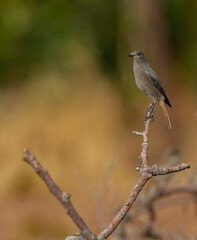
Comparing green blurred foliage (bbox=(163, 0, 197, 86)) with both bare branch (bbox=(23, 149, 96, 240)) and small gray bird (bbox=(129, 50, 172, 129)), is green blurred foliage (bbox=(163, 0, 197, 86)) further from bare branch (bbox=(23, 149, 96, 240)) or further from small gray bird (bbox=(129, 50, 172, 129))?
bare branch (bbox=(23, 149, 96, 240))

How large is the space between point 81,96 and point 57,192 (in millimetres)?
11269

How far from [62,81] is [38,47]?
109 cm

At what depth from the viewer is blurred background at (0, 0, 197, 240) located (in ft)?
39.2

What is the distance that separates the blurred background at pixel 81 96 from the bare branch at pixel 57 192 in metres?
8.59

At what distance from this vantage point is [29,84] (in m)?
13.1

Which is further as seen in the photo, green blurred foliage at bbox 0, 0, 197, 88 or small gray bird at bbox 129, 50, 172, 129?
green blurred foliage at bbox 0, 0, 197, 88

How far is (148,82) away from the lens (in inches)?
194

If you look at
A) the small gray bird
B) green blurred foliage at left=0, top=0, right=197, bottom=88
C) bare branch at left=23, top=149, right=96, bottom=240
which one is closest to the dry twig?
bare branch at left=23, top=149, right=96, bottom=240

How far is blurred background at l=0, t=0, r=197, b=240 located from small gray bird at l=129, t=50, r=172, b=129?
5406 millimetres

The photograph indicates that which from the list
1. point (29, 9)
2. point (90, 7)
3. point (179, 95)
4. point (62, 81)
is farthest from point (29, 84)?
point (179, 95)

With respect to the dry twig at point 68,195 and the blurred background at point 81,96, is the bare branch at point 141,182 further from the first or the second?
the blurred background at point 81,96

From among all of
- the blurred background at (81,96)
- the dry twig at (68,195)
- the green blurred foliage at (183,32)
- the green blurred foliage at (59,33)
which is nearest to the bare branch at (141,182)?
the dry twig at (68,195)

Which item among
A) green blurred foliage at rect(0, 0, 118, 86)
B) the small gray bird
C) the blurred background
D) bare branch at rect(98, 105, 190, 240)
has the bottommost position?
bare branch at rect(98, 105, 190, 240)

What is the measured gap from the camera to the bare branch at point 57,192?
1599 millimetres
